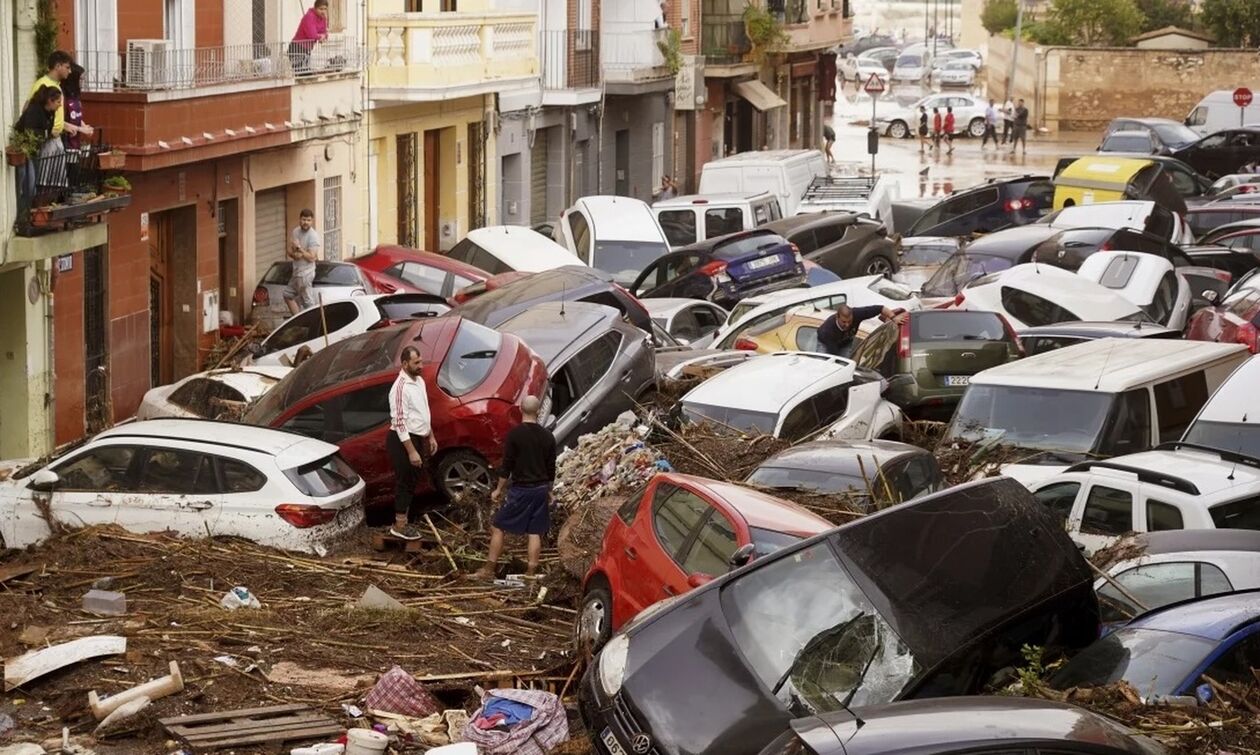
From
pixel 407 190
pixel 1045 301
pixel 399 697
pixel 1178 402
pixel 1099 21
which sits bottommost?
pixel 399 697

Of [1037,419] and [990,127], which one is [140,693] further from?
[990,127]

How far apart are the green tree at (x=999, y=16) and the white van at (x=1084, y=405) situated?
83.9 metres

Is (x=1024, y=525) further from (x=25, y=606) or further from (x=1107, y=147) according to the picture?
(x=1107, y=147)

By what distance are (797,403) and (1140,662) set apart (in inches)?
320

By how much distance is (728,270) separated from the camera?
2814 centimetres

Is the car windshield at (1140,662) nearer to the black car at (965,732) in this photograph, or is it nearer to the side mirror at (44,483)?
the black car at (965,732)

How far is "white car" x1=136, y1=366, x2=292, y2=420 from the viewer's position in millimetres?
19328

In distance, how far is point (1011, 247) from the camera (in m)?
29.0

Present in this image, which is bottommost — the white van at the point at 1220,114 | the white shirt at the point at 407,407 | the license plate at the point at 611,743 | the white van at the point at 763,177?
the license plate at the point at 611,743

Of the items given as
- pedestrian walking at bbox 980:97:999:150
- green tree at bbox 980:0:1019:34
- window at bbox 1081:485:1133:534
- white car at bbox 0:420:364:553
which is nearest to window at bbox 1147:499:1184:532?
window at bbox 1081:485:1133:534

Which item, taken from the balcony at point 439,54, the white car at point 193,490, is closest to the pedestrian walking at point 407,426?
the white car at point 193,490

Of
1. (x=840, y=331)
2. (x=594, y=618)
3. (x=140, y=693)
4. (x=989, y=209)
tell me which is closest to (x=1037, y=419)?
(x=840, y=331)

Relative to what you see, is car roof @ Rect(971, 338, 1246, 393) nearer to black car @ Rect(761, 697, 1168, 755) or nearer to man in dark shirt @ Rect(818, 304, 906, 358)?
man in dark shirt @ Rect(818, 304, 906, 358)

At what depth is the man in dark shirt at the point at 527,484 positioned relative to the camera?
48.2 ft
